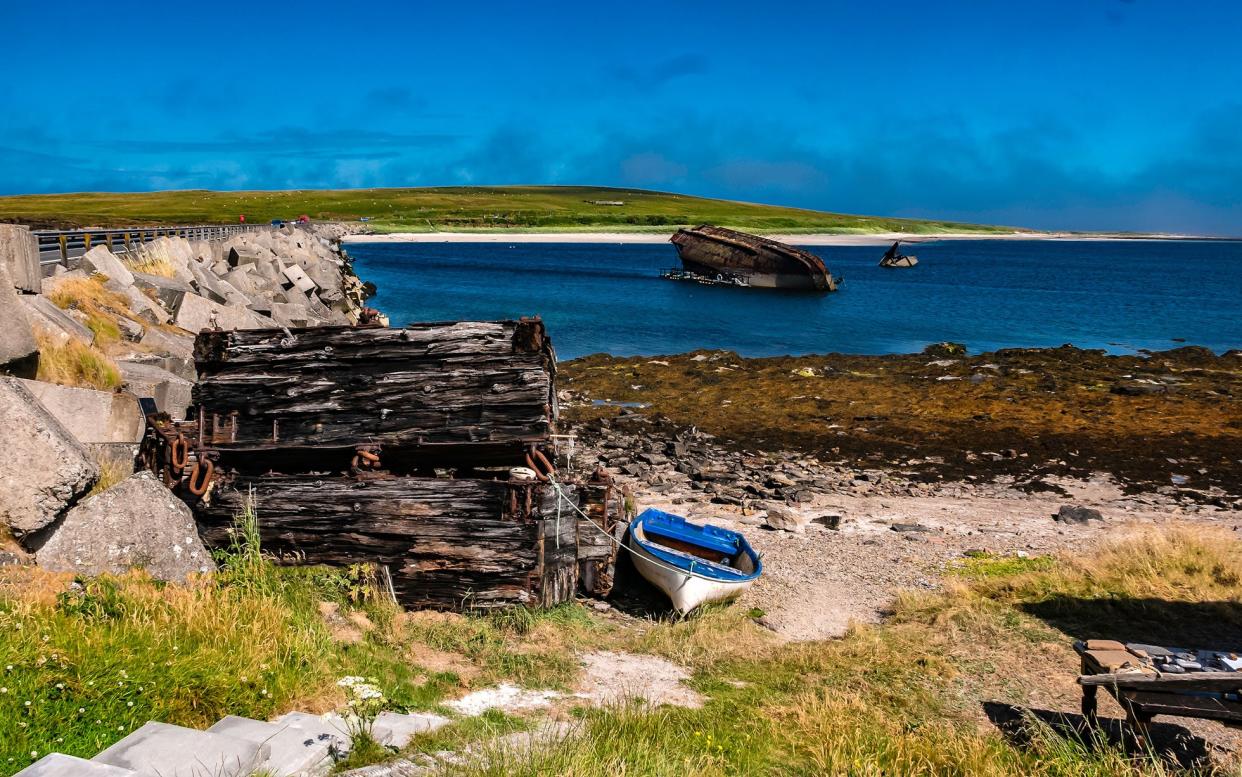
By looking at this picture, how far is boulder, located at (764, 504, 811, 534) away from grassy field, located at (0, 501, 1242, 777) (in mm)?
3573

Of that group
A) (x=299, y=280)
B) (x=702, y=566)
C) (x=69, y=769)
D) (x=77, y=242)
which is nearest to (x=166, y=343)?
(x=702, y=566)

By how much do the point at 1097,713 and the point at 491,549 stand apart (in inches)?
251

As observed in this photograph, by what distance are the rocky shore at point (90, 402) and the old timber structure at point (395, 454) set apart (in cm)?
99

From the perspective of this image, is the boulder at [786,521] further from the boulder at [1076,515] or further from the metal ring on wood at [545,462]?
the metal ring on wood at [545,462]

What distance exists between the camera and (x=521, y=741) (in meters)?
6.06

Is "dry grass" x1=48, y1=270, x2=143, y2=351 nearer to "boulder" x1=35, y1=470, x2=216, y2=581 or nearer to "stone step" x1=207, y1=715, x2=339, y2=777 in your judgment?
"boulder" x1=35, y1=470, x2=216, y2=581

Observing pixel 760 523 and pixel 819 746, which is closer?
pixel 819 746

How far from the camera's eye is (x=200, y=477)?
10094 millimetres

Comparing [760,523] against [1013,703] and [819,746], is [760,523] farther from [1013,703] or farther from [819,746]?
[819,746]

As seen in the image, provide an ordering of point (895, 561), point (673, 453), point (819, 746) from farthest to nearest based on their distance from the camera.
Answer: point (673, 453)
point (895, 561)
point (819, 746)

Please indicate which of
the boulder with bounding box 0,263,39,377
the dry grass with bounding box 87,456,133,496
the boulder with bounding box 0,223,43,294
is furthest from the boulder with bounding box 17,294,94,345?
the dry grass with bounding box 87,456,133,496

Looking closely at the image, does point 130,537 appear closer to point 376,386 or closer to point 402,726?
point 376,386

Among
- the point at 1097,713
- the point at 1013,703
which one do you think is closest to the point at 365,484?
the point at 1013,703

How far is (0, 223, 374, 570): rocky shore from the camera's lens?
309 inches
